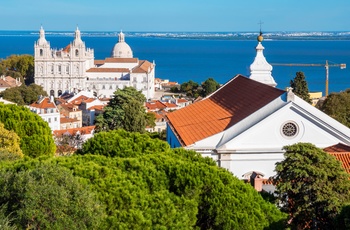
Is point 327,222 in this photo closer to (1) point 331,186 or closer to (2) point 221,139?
(1) point 331,186

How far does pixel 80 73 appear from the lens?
74562 mm

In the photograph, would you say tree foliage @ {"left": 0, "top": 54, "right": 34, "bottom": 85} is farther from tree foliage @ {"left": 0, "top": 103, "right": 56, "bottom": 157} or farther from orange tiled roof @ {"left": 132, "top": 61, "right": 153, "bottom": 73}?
tree foliage @ {"left": 0, "top": 103, "right": 56, "bottom": 157}

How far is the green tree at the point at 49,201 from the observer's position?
26.3 ft

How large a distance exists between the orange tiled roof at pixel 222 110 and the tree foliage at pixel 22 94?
106 feet

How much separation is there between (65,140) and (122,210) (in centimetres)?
2170

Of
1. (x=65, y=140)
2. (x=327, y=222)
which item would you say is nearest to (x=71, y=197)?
(x=327, y=222)

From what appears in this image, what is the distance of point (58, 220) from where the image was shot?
8.06m

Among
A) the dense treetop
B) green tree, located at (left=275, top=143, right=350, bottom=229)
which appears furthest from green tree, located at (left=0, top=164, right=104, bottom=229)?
green tree, located at (left=275, top=143, right=350, bottom=229)

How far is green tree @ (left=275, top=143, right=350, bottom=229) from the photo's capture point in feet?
30.6

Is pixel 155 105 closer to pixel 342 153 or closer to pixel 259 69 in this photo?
pixel 259 69

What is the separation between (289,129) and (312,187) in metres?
5.45

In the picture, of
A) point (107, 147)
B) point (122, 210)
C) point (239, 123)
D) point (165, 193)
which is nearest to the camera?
point (122, 210)

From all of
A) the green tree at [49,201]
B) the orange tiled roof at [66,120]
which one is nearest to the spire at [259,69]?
the green tree at [49,201]

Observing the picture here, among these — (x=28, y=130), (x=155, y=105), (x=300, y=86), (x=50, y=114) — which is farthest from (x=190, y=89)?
(x=28, y=130)
